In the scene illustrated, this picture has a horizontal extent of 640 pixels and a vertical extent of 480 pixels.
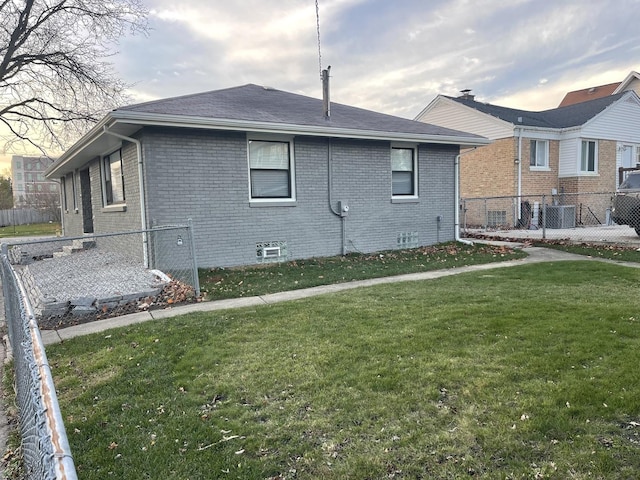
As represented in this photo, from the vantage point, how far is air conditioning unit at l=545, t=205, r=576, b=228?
707 inches

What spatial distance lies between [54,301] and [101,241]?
636 cm

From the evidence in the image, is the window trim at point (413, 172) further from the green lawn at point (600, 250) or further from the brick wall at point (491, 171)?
the brick wall at point (491, 171)

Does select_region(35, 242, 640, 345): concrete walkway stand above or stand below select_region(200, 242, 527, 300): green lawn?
below

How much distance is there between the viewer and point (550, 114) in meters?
22.1

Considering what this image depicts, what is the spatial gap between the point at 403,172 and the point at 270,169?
3859 mm

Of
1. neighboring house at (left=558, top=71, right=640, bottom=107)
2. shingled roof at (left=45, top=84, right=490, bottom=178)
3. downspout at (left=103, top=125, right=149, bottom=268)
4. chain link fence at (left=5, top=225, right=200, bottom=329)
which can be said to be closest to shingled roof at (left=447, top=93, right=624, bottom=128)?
neighboring house at (left=558, top=71, right=640, bottom=107)

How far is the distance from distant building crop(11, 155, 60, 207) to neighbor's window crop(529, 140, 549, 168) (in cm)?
4591

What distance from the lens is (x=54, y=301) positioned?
20.3ft

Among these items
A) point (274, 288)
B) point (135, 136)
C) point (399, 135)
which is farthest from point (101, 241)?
point (399, 135)

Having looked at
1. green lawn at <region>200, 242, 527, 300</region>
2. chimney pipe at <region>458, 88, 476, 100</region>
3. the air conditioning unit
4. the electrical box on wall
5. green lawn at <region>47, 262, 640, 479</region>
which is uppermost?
chimney pipe at <region>458, 88, 476, 100</region>

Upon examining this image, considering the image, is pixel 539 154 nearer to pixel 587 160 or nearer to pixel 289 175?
pixel 587 160

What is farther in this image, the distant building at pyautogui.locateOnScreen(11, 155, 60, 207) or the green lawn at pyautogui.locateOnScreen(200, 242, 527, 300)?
the distant building at pyautogui.locateOnScreen(11, 155, 60, 207)

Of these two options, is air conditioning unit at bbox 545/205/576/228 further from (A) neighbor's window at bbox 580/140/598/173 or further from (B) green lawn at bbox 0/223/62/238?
(B) green lawn at bbox 0/223/62/238

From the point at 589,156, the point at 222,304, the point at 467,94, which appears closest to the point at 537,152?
the point at 589,156
